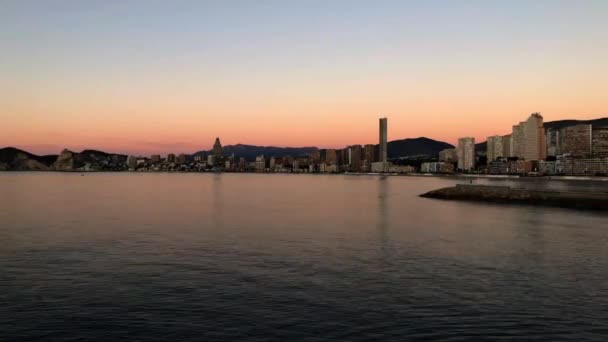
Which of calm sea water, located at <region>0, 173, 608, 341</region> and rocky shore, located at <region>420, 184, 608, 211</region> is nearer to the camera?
calm sea water, located at <region>0, 173, 608, 341</region>

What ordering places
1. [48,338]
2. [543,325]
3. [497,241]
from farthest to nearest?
[497,241]
[543,325]
[48,338]

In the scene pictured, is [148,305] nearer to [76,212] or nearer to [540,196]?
[76,212]

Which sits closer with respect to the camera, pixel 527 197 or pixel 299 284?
pixel 299 284

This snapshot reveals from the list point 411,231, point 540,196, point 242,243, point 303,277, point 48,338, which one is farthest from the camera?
point 540,196

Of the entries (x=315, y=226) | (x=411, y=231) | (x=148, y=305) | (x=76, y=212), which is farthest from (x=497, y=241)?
(x=76, y=212)

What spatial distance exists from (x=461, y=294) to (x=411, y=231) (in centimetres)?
2707

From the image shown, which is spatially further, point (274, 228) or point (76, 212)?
point (76, 212)

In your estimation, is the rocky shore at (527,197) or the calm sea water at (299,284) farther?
the rocky shore at (527,197)

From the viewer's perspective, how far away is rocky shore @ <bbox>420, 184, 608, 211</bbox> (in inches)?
3461

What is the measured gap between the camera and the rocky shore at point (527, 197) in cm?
8791

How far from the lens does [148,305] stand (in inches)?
863

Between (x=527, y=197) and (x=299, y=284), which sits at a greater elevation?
(x=299, y=284)

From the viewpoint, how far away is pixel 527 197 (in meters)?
100

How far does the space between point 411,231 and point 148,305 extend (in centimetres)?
3469
